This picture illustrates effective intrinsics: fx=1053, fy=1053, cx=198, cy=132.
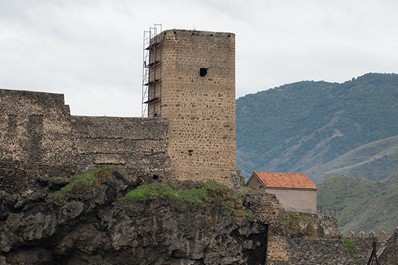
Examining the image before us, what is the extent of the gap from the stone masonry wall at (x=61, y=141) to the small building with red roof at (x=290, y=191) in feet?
28.5

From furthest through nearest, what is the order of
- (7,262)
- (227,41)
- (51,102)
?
(227,41)
(51,102)
(7,262)

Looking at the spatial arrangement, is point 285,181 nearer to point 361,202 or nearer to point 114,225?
point 114,225

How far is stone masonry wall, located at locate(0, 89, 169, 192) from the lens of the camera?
156 ft

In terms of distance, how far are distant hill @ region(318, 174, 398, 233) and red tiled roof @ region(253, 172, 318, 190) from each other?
33.9 m

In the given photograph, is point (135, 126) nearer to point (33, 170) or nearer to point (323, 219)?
point (33, 170)

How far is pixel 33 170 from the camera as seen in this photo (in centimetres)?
4766

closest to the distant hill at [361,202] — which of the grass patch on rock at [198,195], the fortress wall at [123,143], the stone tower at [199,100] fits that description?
the stone tower at [199,100]

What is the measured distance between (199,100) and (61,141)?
720 cm

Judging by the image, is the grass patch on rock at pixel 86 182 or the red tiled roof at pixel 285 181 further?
the red tiled roof at pixel 285 181

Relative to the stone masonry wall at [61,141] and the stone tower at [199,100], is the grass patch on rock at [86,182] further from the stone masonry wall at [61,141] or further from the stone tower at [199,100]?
the stone tower at [199,100]

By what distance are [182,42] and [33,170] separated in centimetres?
970

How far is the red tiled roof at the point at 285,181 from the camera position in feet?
186

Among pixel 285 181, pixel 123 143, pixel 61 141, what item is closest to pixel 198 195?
pixel 123 143

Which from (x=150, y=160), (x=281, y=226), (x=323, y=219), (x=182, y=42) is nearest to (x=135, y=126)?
(x=150, y=160)
